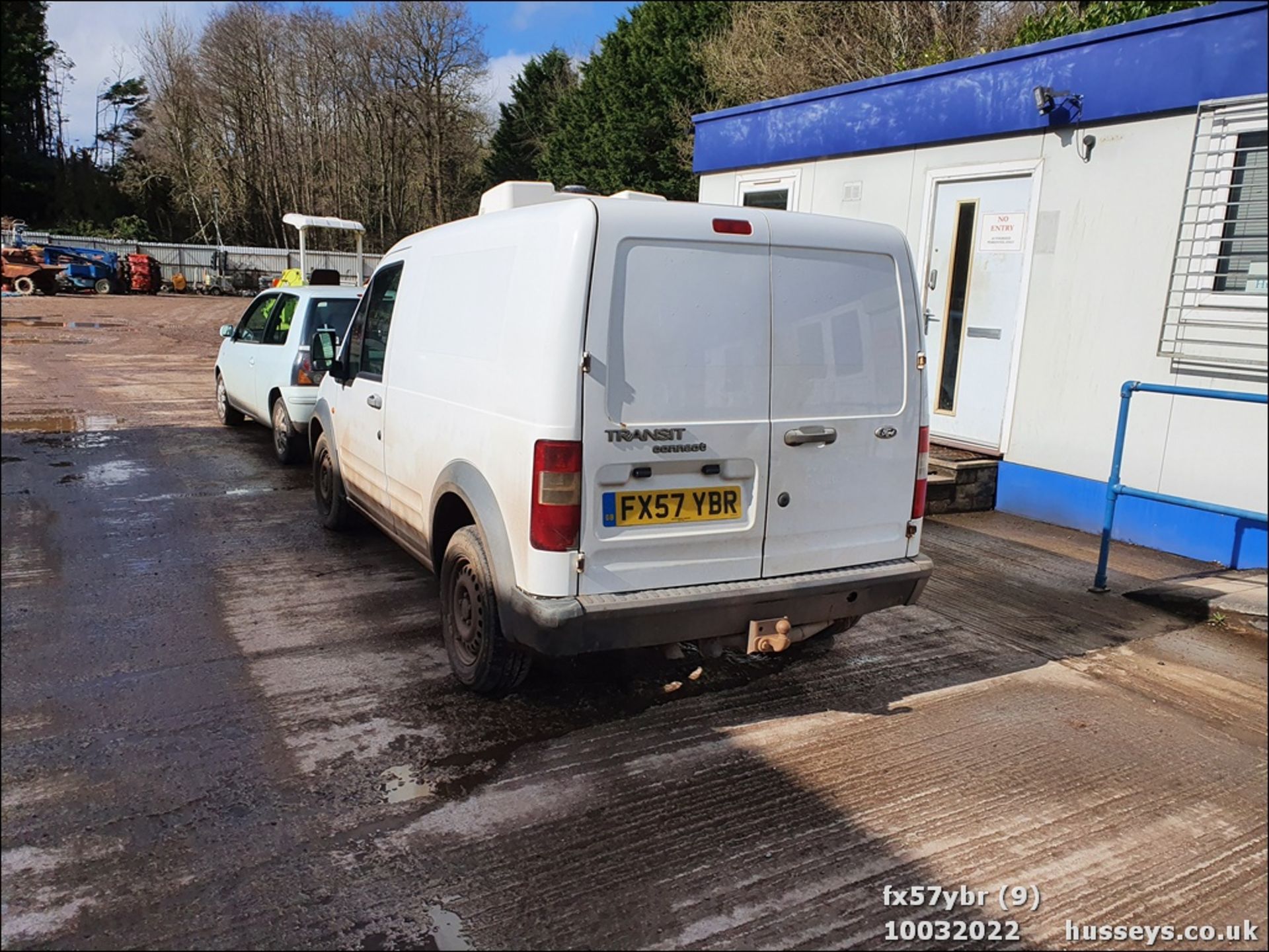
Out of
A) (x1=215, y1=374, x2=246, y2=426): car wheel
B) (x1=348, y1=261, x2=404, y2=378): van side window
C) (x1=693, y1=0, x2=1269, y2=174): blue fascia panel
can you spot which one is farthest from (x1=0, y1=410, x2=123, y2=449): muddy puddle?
(x1=215, y1=374, x2=246, y2=426): car wheel

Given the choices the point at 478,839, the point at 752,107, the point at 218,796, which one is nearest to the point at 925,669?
the point at 478,839

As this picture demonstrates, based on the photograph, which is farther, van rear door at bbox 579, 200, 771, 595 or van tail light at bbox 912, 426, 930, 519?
van tail light at bbox 912, 426, 930, 519

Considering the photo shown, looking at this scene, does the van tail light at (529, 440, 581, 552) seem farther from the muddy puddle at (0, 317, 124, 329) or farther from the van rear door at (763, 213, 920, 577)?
the muddy puddle at (0, 317, 124, 329)

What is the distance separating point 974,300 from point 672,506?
5881 mm

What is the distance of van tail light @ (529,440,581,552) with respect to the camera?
3.40 metres

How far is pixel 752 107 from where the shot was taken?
34.8 ft

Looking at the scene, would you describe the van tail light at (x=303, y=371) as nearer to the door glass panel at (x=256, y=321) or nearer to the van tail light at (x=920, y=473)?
the door glass panel at (x=256, y=321)

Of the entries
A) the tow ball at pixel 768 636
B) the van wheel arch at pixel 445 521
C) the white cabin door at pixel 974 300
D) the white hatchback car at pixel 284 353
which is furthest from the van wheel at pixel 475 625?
the white cabin door at pixel 974 300

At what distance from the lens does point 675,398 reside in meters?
3.58

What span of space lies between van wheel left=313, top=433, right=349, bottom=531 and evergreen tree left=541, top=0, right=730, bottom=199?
2155cm

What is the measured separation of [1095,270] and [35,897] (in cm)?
772

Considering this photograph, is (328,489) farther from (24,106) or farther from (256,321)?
(24,106)

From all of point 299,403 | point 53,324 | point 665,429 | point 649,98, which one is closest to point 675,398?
point 665,429

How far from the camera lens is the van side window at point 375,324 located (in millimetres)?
5430
